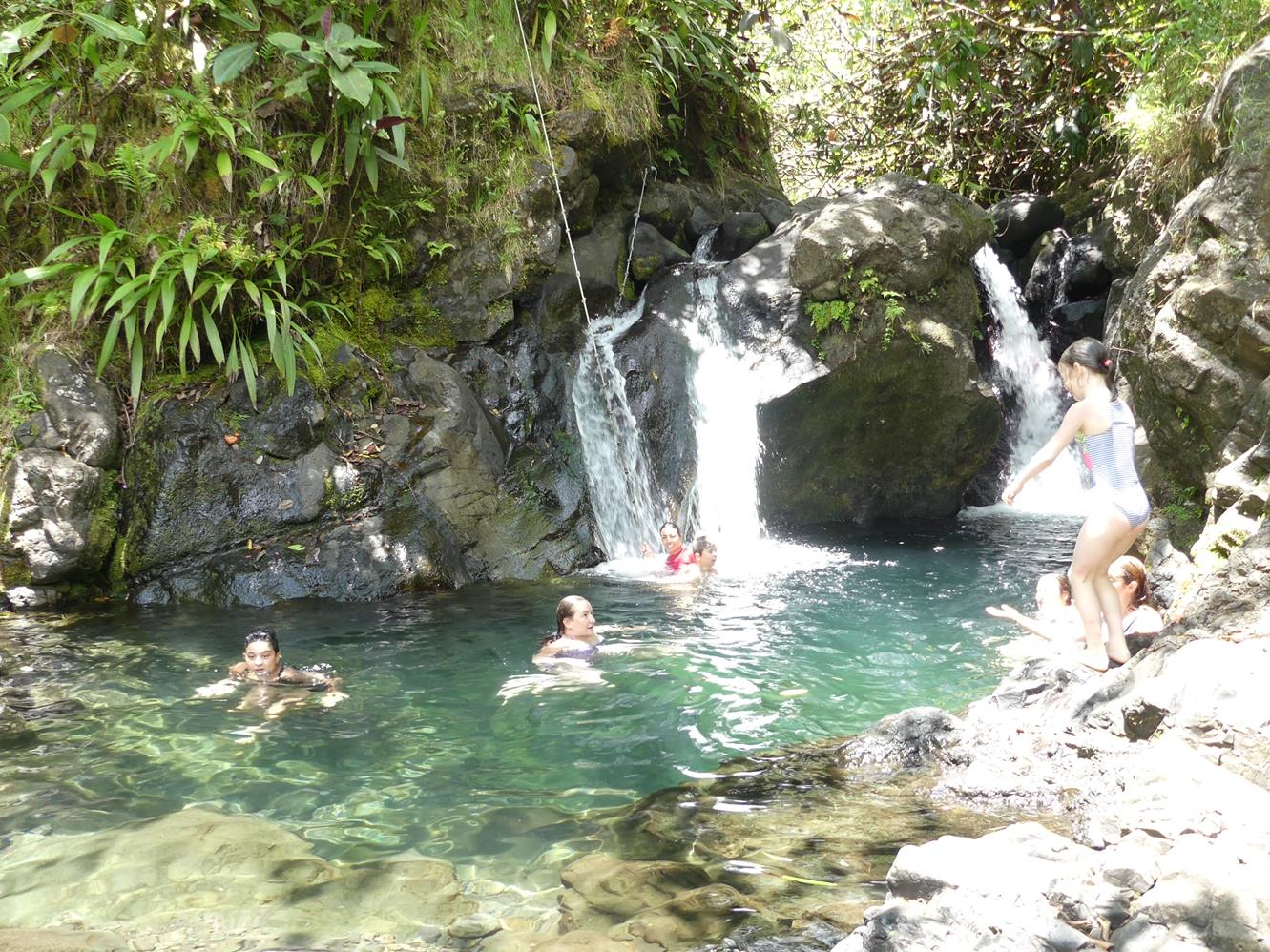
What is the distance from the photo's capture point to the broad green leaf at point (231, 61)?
8380 mm

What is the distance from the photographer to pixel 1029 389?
508 inches

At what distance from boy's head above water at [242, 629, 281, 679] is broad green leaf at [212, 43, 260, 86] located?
5164 mm

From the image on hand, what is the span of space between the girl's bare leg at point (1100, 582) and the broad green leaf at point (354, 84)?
6.80 meters

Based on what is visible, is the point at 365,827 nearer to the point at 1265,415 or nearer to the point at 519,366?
the point at 1265,415

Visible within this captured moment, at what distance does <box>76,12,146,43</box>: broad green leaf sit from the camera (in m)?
8.17

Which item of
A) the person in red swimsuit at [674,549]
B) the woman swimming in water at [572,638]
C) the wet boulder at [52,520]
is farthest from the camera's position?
the person in red swimsuit at [674,549]

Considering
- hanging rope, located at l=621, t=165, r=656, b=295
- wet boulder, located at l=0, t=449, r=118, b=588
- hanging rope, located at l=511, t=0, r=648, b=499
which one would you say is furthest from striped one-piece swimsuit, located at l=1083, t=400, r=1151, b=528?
wet boulder, located at l=0, t=449, r=118, b=588

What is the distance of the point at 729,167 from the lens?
45.1 ft

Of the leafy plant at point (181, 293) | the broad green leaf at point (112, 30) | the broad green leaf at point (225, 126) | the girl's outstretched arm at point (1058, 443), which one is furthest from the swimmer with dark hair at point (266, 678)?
the broad green leaf at point (112, 30)

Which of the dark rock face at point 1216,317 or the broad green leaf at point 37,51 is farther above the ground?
the broad green leaf at point 37,51

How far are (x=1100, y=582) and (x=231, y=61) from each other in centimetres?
797

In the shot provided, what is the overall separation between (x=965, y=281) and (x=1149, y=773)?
30.2 ft

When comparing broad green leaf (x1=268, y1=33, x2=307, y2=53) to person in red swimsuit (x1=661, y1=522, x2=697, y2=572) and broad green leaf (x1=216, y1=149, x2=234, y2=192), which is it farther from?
person in red swimsuit (x1=661, y1=522, x2=697, y2=572)

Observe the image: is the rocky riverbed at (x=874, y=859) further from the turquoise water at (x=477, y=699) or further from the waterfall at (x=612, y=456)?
the waterfall at (x=612, y=456)
